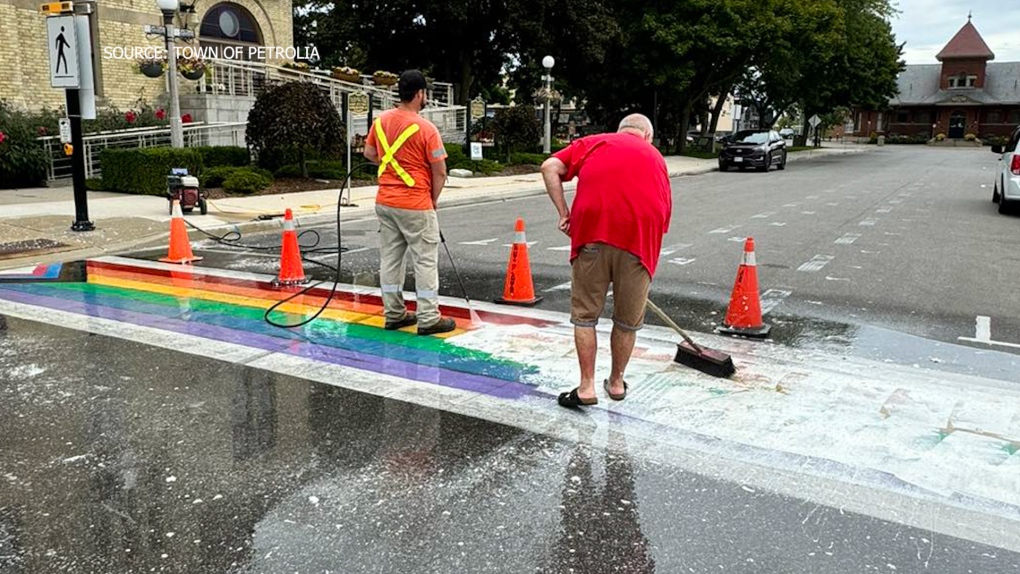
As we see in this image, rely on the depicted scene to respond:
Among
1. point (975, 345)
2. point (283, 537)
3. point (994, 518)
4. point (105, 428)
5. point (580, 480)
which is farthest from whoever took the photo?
point (975, 345)

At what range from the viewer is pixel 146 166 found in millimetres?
16156

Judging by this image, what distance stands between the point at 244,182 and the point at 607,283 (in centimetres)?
1392

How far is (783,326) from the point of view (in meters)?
7.04

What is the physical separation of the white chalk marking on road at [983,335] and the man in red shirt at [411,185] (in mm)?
4495

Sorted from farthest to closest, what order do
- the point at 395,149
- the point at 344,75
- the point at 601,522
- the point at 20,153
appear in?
the point at 344,75 → the point at 20,153 → the point at 395,149 → the point at 601,522

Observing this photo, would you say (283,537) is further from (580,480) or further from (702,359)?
(702,359)

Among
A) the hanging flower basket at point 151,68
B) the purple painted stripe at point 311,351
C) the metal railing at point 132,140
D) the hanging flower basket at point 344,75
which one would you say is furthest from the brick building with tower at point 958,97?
the purple painted stripe at point 311,351

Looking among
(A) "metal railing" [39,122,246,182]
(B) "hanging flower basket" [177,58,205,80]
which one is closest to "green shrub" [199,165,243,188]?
(A) "metal railing" [39,122,246,182]

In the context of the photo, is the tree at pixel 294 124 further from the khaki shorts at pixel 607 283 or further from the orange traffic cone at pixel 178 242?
the khaki shorts at pixel 607 283

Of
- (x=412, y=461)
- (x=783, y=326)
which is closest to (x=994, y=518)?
(x=412, y=461)

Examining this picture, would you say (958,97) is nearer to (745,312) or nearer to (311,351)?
(745,312)

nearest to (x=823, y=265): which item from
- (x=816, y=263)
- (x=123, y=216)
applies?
(x=816, y=263)

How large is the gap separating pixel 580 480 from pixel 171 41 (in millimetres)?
14577

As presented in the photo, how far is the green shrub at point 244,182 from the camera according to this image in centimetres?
1683
